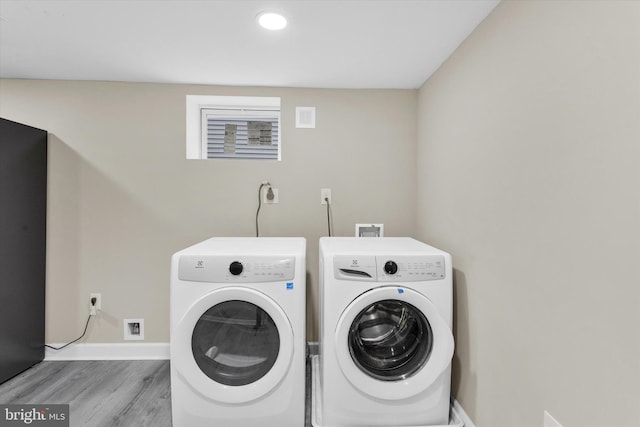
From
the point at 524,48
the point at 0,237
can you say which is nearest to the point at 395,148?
the point at 524,48

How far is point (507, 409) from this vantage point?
1222 mm

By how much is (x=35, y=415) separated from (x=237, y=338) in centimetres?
119

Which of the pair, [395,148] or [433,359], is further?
[395,148]

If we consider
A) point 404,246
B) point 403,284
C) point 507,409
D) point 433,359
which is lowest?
point 507,409

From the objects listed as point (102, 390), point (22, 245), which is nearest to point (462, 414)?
point (102, 390)

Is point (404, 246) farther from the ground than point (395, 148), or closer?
closer

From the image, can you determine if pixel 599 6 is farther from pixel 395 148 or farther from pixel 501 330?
pixel 395 148

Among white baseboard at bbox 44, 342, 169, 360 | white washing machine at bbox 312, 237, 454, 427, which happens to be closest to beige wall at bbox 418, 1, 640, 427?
white washing machine at bbox 312, 237, 454, 427

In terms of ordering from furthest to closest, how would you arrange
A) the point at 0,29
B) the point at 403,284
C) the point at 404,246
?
1. the point at 404,246
2. the point at 0,29
3. the point at 403,284

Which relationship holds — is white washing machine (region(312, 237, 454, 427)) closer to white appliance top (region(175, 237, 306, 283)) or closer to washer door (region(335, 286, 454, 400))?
washer door (region(335, 286, 454, 400))

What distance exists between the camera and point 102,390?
178 cm

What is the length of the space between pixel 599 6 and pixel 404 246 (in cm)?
115

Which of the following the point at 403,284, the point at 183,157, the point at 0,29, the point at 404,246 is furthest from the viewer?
the point at 183,157

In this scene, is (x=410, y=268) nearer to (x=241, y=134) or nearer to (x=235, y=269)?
(x=235, y=269)
